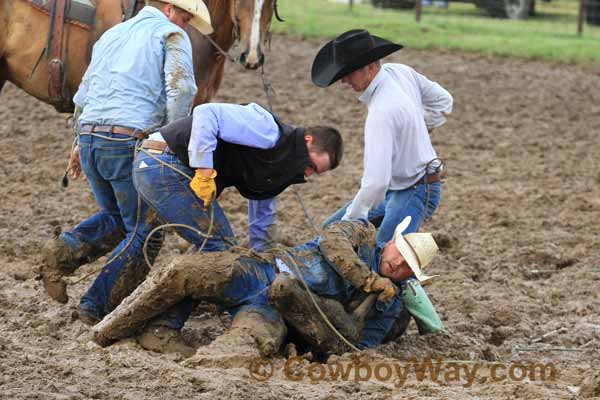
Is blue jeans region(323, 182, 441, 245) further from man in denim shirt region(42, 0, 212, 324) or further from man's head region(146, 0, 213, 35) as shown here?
man's head region(146, 0, 213, 35)

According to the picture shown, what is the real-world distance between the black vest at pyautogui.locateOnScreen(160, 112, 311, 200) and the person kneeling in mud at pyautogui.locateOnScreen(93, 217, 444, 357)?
0.37 m

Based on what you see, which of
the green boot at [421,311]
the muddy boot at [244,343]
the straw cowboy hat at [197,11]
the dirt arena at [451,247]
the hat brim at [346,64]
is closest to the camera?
the dirt arena at [451,247]

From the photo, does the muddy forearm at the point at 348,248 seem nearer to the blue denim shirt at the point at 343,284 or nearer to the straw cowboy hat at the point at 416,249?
the blue denim shirt at the point at 343,284

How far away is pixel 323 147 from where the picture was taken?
5.53m

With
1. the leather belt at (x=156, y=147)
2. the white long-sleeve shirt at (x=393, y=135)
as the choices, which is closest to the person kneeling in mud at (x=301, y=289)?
the white long-sleeve shirt at (x=393, y=135)

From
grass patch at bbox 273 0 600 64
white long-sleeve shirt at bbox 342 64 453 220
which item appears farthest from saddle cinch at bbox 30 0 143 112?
grass patch at bbox 273 0 600 64

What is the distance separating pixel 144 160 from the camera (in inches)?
221

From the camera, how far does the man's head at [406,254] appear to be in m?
5.61

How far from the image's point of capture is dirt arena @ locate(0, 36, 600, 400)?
192 inches

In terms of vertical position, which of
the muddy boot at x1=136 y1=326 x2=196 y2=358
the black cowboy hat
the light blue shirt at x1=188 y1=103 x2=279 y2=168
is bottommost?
the muddy boot at x1=136 y1=326 x2=196 y2=358

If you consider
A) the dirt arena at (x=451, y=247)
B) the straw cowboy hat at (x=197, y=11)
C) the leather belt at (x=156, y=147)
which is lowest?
the dirt arena at (x=451, y=247)

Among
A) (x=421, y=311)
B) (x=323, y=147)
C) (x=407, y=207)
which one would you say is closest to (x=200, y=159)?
(x=323, y=147)

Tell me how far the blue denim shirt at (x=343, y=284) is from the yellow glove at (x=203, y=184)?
0.61 metres

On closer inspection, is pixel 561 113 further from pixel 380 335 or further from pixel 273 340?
pixel 273 340
